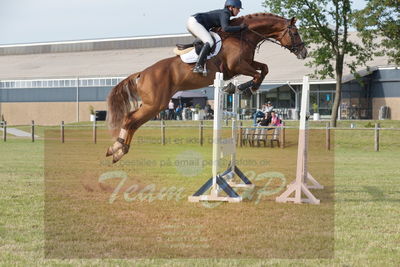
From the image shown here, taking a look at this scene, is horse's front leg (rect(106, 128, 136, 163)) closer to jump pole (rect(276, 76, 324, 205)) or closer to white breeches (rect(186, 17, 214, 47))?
white breeches (rect(186, 17, 214, 47))

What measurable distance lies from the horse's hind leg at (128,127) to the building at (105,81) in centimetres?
2266

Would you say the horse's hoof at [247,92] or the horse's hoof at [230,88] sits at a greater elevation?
the horse's hoof at [230,88]

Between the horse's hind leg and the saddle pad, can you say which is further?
the horse's hind leg

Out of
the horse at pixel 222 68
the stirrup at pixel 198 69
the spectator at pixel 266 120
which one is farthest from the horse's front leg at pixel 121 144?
the spectator at pixel 266 120

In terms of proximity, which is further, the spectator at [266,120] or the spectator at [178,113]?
the spectator at [178,113]

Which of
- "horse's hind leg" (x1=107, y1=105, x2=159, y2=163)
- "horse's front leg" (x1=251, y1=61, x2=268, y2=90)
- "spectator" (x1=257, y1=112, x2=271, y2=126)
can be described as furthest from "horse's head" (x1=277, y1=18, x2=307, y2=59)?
"spectator" (x1=257, y1=112, x2=271, y2=126)

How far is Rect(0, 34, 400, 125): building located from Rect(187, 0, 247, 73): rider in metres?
22.5

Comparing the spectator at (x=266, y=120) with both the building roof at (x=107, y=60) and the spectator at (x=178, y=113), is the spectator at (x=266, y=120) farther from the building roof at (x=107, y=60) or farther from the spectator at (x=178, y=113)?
the spectator at (x=178, y=113)

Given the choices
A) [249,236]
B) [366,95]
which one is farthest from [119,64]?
[249,236]

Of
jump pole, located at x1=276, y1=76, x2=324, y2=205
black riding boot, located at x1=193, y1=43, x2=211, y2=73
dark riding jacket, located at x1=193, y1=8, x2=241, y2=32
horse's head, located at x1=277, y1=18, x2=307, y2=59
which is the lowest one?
jump pole, located at x1=276, y1=76, x2=324, y2=205

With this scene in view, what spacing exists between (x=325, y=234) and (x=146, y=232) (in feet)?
5.75

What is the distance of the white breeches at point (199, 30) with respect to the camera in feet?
23.4

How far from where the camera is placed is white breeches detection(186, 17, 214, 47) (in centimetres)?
712

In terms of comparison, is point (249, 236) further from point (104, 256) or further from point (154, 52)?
point (154, 52)
